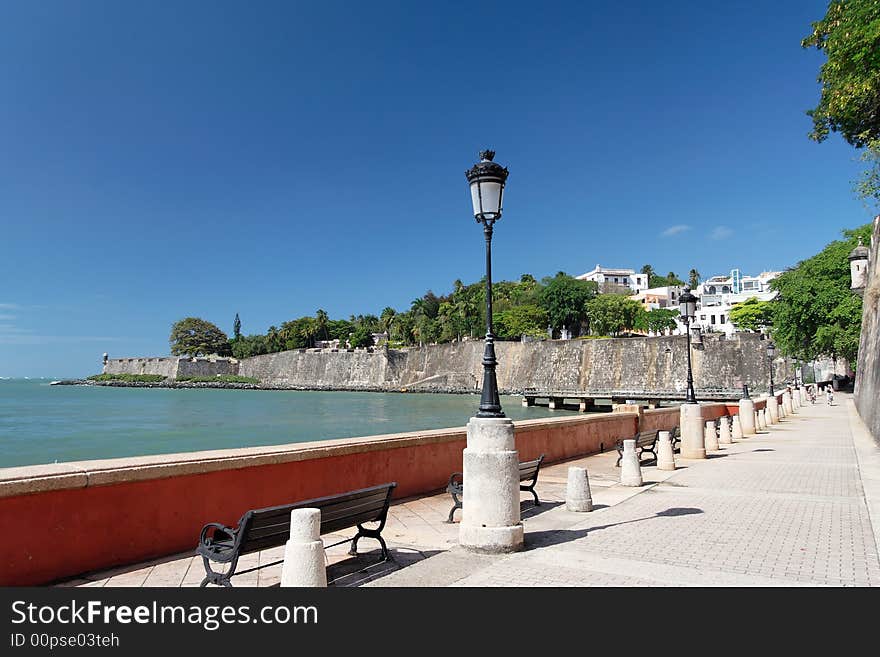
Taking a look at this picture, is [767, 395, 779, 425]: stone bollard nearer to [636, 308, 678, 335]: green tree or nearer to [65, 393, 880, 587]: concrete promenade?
[65, 393, 880, 587]: concrete promenade

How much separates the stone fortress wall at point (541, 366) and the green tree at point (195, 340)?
18.7 metres

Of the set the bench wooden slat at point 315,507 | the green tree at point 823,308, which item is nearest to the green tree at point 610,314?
the green tree at point 823,308

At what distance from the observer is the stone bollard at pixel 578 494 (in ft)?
26.5

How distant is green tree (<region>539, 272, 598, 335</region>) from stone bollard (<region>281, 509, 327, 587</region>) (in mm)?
99426

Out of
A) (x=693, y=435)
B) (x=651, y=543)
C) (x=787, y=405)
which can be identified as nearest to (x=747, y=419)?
(x=693, y=435)

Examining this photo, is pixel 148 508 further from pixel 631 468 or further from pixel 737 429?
pixel 737 429

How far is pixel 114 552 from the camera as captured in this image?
555 cm

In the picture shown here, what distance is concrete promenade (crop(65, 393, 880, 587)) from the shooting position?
205 inches

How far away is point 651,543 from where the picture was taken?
6.34m

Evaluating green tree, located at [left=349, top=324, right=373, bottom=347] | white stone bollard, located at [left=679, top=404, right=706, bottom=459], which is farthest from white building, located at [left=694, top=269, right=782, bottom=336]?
white stone bollard, located at [left=679, top=404, right=706, bottom=459]

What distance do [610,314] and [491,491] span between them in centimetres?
9814
